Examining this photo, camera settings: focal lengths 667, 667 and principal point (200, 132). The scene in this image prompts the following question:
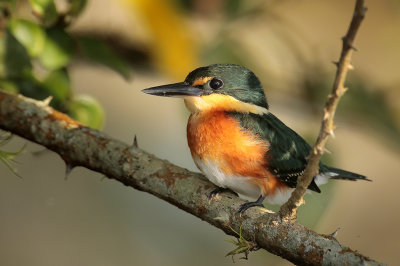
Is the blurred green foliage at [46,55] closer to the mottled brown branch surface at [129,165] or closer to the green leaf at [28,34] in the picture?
the green leaf at [28,34]

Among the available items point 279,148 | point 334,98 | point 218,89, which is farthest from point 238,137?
point 334,98

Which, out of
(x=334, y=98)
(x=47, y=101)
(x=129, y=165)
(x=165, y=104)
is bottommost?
(x=334, y=98)

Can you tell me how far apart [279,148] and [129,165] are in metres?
0.55

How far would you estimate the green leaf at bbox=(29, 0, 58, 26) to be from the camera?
2320 mm

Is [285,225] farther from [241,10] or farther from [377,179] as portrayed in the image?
[377,179]

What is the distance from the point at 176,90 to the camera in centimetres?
253

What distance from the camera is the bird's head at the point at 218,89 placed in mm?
2555

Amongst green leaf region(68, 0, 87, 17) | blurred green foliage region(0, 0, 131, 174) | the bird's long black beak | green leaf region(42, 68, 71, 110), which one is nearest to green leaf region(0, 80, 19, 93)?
blurred green foliage region(0, 0, 131, 174)

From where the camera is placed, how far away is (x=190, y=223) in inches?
190

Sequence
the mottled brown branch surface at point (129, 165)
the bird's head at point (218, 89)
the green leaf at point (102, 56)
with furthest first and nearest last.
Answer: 1. the bird's head at point (218, 89)
2. the green leaf at point (102, 56)
3. the mottled brown branch surface at point (129, 165)

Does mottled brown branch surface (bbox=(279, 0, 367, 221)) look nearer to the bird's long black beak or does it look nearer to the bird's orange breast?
the bird's orange breast

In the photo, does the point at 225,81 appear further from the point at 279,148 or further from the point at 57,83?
the point at 57,83

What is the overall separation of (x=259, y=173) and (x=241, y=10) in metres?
0.83

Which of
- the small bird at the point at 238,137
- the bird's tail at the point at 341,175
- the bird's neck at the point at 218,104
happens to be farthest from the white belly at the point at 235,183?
the bird's tail at the point at 341,175
